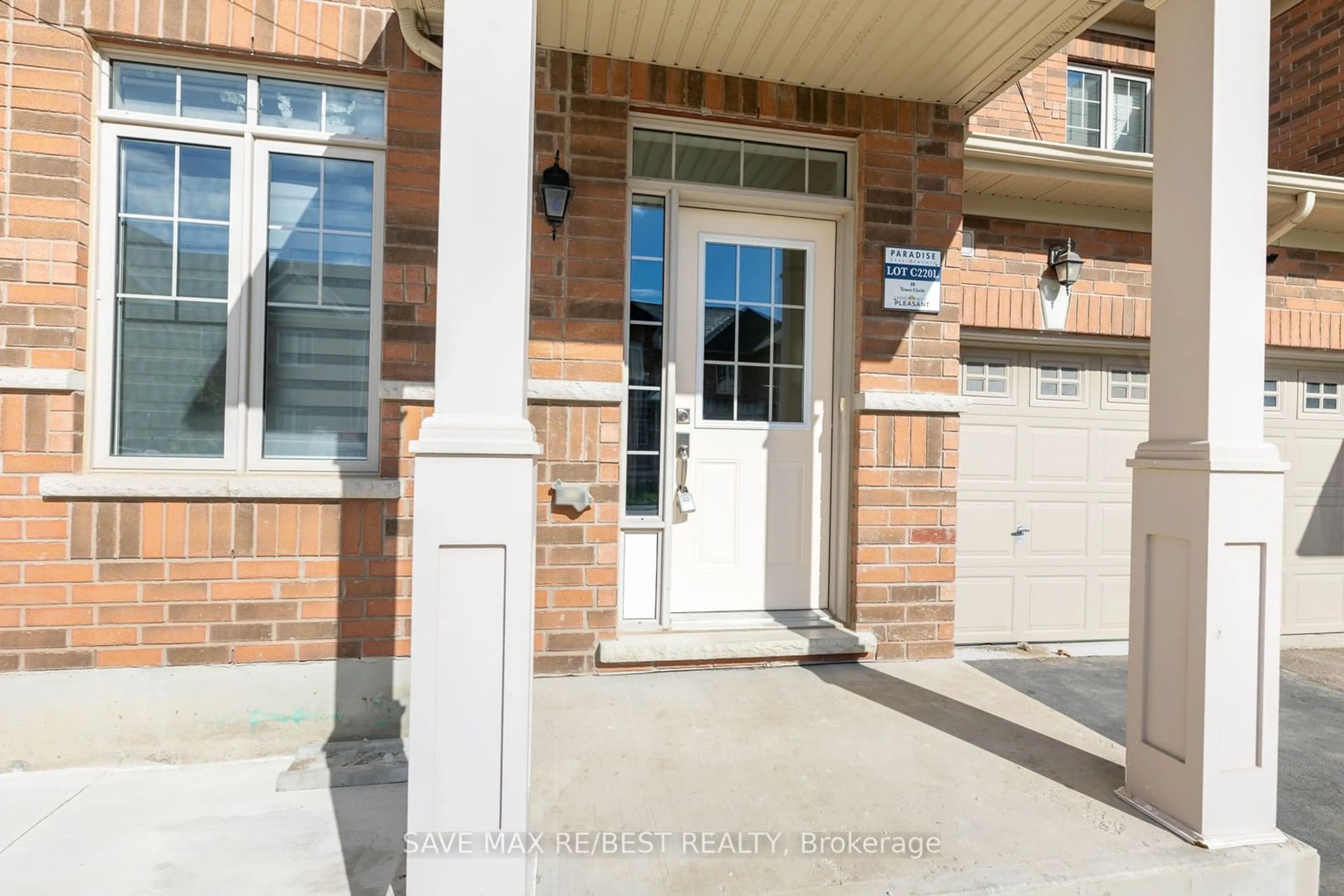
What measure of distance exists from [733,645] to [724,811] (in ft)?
3.87

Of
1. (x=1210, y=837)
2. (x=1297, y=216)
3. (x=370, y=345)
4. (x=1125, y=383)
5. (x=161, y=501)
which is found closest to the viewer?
(x=1210, y=837)

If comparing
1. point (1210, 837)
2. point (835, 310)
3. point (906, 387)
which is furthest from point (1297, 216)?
point (1210, 837)

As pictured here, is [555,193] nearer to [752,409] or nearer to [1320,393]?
[752,409]

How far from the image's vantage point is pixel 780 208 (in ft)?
12.2

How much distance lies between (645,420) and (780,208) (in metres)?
1.39

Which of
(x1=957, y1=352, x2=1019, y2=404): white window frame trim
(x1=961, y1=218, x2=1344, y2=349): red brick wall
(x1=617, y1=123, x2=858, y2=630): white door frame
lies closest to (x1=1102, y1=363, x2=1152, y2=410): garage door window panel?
(x1=961, y1=218, x2=1344, y2=349): red brick wall

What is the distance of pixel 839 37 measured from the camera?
3119 mm

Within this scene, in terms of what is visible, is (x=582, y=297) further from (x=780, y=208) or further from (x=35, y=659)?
(x=35, y=659)

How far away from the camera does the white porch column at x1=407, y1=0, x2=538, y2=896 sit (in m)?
1.80

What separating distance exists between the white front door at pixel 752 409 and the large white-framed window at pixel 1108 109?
2.42m

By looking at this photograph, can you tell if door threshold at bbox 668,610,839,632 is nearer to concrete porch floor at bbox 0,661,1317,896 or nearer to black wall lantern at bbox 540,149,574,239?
concrete porch floor at bbox 0,661,1317,896

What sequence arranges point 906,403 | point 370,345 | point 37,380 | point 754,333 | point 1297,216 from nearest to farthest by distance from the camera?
point 37,380, point 370,345, point 906,403, point 754,333, point 1297,216

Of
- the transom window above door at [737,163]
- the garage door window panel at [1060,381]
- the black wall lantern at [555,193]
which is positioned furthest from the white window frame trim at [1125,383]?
the black wall lantern at [555,193]

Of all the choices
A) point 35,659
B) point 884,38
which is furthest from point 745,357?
point 35,659
